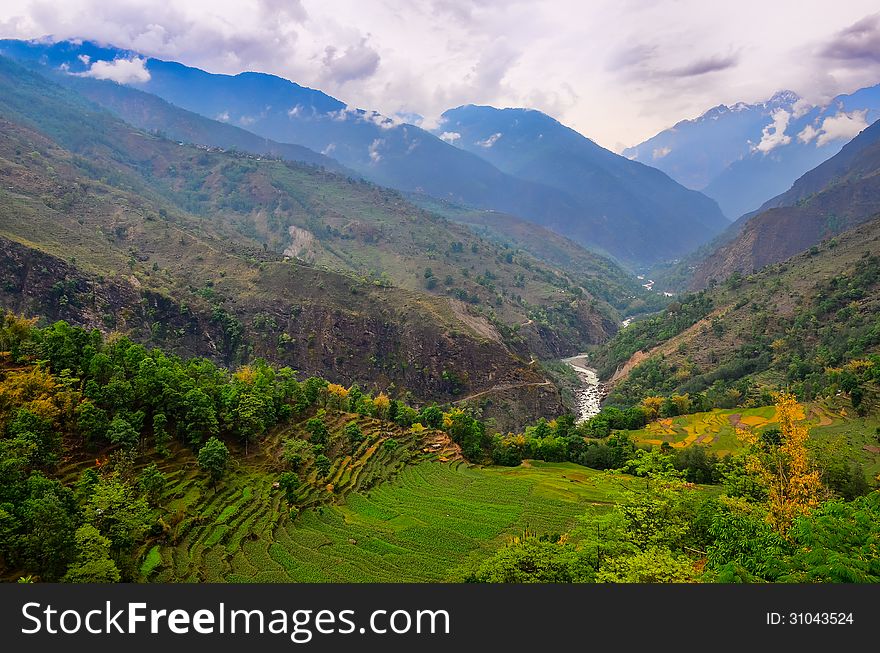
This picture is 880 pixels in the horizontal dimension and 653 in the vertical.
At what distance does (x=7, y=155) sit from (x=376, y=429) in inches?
6582

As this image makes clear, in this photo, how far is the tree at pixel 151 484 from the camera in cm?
3528

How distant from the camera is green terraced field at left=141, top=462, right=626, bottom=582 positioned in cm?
3170

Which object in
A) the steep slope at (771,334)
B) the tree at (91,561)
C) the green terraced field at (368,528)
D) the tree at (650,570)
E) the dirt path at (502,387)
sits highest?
the steep slope at (771,334)

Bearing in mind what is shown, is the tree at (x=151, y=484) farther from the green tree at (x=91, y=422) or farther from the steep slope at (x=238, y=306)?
the steep slope at (x=238, y=306)

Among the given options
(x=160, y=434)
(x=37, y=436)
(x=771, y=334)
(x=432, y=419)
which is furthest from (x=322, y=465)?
(x=771, y=334)

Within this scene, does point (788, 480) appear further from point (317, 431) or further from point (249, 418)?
point (249, 418)

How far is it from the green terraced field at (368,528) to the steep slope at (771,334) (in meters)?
56.6

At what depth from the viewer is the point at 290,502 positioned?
4181 centimetres

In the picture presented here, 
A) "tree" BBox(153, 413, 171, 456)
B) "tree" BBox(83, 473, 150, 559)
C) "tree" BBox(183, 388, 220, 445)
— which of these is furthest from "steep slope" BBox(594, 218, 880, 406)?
"tree" BBox(83, 473, 150, 559)

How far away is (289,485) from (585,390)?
105399 mm

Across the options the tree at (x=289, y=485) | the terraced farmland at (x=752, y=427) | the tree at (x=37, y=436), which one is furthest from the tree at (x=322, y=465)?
the terraced farmland at (x=752, y=427)

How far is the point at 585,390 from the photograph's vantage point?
133750 millimetres

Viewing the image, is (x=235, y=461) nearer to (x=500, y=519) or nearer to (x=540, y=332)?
(x=500, y=519)

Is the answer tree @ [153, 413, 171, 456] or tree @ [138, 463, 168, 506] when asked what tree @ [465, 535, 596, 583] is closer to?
tree @ [138, 463, 168, 506]
